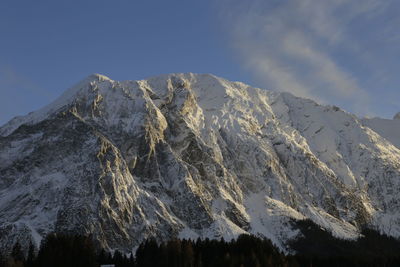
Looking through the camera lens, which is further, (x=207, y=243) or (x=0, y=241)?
(x=0, y=241)

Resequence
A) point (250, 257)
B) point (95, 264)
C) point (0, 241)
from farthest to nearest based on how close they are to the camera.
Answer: point (0, 241)
point (250, 257)
point (95, 264)

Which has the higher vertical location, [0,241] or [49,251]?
[0,241]

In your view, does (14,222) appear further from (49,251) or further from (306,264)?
(306,264)

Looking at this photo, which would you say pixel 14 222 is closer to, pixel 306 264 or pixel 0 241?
pixel 0 241

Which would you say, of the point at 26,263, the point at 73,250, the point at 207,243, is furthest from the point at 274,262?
the point at 26,263

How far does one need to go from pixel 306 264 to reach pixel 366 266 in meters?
18.3

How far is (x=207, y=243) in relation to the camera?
164 metres

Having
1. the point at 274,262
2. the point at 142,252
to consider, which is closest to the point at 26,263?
the point at 142,252

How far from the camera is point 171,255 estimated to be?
478 ft

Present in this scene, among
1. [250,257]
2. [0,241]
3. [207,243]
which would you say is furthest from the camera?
[0,241]

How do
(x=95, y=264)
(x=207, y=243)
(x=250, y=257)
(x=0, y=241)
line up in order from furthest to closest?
(x=0, y=241)
(x=207, y=243)
(x=250, y=257)
(x=95, y=264)

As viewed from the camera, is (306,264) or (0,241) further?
(0,241)

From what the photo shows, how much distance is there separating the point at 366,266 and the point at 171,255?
6171 cm

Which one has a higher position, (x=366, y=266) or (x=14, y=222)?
(x=14, y=222)
